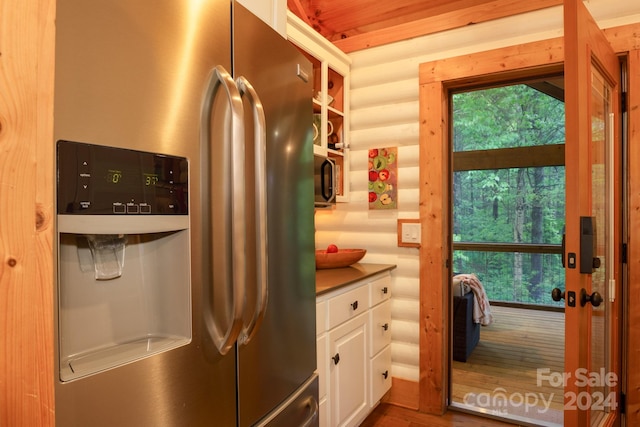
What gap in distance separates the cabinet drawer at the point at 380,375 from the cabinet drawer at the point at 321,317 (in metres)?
0.70

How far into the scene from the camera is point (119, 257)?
0.79m

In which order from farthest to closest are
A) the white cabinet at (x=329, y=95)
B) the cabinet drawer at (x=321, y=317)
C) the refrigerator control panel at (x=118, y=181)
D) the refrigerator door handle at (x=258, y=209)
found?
the white cabinet at (x=329, y=95) < the cabinet drawer at (x=321, y=317) < the refrigerator door handle at (x=258, y=209) < the refrigerator control panel at (x=118, y=181)

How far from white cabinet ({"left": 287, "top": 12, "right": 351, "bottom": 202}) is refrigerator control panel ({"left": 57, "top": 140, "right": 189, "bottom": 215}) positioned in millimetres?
1515

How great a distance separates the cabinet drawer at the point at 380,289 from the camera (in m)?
2.30

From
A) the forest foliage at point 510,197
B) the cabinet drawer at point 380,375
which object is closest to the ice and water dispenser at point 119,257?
the cabinet drawer at point 380,375

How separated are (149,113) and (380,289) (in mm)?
1916

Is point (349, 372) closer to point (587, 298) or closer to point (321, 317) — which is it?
point (321, 317)

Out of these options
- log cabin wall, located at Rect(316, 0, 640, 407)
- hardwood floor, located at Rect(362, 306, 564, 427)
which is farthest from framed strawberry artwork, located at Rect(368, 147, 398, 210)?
hardwood floor, located at Rect(362, 306, 564, 427)

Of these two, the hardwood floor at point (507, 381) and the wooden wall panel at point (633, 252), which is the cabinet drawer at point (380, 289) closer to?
the hardwood floor at point (507, 381)

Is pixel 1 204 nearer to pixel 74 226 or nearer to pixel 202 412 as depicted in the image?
pixel 74 226

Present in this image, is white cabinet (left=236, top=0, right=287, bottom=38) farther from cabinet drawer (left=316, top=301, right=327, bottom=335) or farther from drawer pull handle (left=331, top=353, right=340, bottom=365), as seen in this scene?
drawer pull handle (left=331, top=353, right=340, bottom=365)

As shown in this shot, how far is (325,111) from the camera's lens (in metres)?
2.38

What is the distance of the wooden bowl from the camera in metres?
2.32

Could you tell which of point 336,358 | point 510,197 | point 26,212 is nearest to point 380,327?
point 336,358
